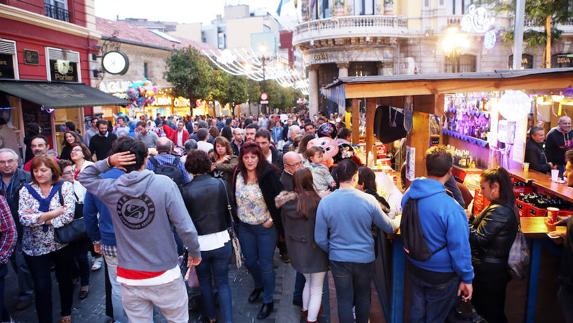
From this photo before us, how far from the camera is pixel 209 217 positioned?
4.29 meters

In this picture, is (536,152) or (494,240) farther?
(536,152)

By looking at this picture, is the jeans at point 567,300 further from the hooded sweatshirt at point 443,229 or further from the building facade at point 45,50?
the building facade at point 45,50

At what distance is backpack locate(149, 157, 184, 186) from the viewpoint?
5.81m

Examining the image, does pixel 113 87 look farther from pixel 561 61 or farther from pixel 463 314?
pixel 561 61

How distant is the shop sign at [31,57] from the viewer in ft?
42.0

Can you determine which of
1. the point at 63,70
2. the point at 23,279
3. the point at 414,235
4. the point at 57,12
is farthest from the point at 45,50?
the point at 414,235

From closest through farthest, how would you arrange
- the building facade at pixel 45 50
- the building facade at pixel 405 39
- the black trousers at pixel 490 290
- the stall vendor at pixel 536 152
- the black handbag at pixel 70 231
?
the black trousers at pixel 490 290
the black handbag at pixel 70 231
the stall vendor at pixel 536 152
the building facade at pixel 45 50
the building facade at pixel 405 39

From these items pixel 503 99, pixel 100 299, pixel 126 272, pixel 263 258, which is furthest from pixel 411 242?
pixel 503 99

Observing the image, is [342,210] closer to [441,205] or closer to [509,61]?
[441,205]

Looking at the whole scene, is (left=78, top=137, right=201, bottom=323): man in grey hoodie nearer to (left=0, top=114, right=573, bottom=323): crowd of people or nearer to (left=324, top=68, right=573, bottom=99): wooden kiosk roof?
(left=0, top=114, right=573, bottom=323): crowd of people

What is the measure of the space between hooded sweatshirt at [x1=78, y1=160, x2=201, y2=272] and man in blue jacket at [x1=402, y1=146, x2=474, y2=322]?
74.4 inches

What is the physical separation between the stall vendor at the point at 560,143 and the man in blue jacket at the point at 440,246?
6.06 meters

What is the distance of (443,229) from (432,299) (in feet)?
2.07

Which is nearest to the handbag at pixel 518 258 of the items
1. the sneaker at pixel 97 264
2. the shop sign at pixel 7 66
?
the sneaker at pixel 97 264
